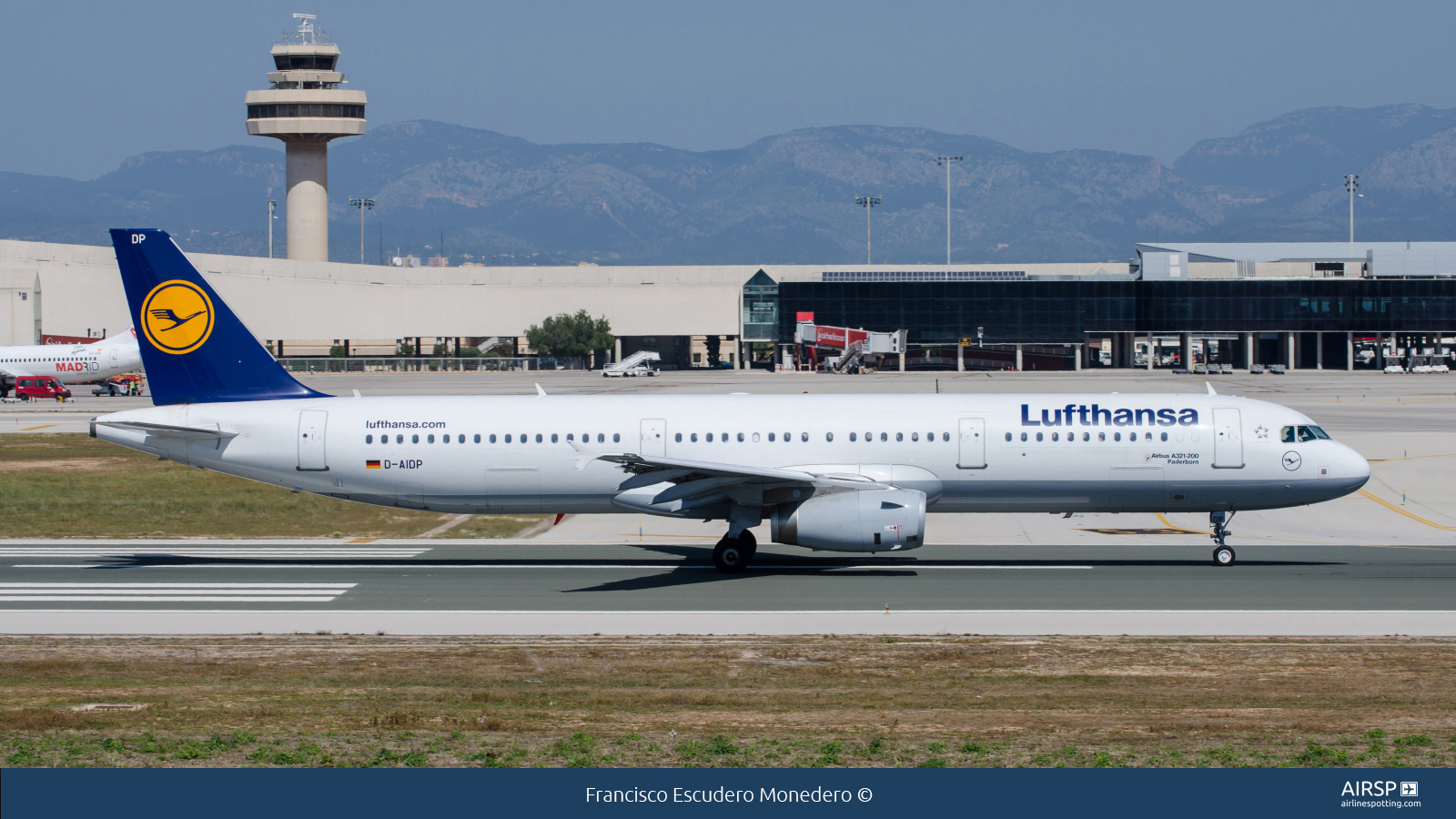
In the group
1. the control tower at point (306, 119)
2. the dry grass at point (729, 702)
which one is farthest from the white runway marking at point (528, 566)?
the control tower at point (306, 119)

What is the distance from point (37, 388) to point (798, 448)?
9123 cm

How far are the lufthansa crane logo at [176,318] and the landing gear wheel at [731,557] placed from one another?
1381 cm

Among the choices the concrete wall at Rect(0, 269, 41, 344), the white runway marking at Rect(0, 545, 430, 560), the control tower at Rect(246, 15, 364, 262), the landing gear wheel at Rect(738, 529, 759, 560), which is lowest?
the white runway marking at Rect(0, 545, 430, 560)

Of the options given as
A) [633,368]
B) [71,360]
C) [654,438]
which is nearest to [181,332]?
[654,438]

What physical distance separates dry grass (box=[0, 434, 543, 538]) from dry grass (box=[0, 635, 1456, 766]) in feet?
49.7

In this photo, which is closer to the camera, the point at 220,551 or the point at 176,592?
the point at 176,592

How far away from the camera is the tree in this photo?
532ft

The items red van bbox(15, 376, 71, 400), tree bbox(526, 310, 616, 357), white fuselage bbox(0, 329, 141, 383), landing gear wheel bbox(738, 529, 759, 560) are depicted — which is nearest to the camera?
landing gear wheel bbox(738, 529, 759, 560)

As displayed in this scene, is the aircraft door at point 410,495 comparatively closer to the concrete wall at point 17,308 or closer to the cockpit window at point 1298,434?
the cockpit window at point 1298,434

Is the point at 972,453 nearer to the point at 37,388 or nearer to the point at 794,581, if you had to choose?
the point at 794,581

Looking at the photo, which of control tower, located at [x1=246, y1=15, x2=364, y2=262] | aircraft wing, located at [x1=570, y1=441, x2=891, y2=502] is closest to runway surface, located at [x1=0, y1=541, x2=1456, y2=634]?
aircraft wing, located at [x1=570, y1=441, x2=891, y2=502]

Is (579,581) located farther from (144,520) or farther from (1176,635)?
(144,520)

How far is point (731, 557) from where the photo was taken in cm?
2973

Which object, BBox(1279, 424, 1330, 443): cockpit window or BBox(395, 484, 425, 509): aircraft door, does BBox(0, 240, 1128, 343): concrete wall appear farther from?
BBox(395, 484, 425, 509): aircraft door
